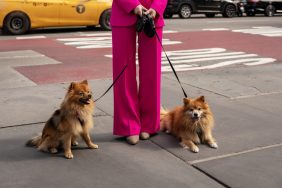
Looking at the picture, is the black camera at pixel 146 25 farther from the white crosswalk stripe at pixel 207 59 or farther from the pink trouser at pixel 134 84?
the white crosswalk stripe at pixel 207 59

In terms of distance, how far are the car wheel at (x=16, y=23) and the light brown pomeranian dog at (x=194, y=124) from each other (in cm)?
1102

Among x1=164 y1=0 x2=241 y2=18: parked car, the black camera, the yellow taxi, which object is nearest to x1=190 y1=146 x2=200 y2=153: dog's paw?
the black camera

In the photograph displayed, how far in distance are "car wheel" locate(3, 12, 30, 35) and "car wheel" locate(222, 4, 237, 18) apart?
12.9m

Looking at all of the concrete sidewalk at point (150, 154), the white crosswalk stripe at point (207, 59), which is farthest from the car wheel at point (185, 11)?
the concrete sidewalk at point (150, 154)

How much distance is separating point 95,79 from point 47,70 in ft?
4.33

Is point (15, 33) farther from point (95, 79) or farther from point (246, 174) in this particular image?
point (246, 174)

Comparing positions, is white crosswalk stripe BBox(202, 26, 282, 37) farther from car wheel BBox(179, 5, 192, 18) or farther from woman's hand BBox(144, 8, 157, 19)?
woman's hand BBox(144, 8, 157, 19)

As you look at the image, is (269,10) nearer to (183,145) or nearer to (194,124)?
(194,124)

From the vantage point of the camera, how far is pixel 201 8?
24.0 meters

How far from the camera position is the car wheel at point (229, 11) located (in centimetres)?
2512

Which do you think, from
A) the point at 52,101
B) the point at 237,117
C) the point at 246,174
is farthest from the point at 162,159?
the point at 52,101

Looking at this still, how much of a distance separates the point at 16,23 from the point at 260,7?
15900 mm

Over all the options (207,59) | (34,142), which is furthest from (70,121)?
(207,59)

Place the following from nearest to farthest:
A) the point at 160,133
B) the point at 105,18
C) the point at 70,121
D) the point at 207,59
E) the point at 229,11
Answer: the point at 70,121
the point at 160,133
the point at 207,59
the point at 105,18
the point at 229,11
